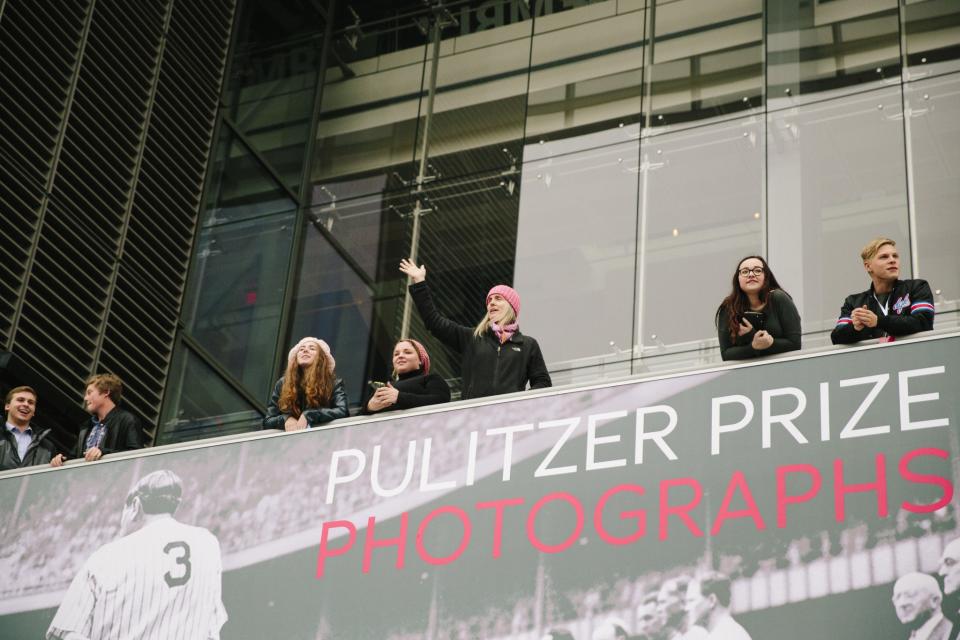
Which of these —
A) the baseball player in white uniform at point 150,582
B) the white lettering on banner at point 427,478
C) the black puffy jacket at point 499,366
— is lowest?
the baseball player in white uniform at point 150,582

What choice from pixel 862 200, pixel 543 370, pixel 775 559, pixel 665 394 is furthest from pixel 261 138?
pixel 775 559

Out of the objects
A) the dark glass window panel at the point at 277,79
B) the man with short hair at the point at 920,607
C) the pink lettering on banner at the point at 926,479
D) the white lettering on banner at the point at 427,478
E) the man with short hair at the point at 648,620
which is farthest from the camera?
the dark glass window panel at the point at 277,79

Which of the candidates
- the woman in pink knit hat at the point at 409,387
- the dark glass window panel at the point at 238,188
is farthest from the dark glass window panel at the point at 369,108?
the woman in pink knit hat at the point at 409,387

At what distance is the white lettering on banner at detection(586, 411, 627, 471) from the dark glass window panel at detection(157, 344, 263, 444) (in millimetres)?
7731

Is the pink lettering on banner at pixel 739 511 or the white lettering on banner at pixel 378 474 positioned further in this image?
the white lettering on banner at pixel 378 474

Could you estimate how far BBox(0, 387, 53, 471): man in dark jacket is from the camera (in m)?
11.6

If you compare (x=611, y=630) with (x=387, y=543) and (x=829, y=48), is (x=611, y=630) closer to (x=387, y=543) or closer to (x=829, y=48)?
(x=387, y=543)

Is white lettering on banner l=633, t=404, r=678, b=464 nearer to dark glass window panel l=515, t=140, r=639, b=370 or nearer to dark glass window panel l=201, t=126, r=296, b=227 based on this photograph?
dark glass window panel l=515, t=140, r=639, b=370

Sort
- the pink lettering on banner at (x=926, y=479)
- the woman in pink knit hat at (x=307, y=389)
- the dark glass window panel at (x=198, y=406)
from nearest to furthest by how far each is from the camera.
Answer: the pink lettering on banner at (x=926, y=479) < the woman in pink knit hat at (x=307, y=389) < the dark glass window panel at (x=198, y=406)

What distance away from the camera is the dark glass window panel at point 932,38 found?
15.3 m

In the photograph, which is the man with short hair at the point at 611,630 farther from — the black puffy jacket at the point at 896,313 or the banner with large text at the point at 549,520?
the black puffy jacket at the point at 896,313

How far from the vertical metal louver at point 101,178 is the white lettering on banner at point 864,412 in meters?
8.35

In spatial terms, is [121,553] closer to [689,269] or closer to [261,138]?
[689,269]

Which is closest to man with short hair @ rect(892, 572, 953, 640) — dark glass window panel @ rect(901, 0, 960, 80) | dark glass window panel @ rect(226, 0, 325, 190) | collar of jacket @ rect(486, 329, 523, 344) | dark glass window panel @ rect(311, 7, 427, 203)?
collar of jacket @ rect(486, 329, 523, 344)
